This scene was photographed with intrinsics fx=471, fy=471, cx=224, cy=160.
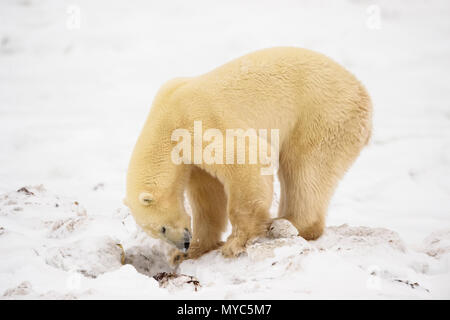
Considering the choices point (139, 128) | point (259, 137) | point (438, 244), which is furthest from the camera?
point (139, 128)

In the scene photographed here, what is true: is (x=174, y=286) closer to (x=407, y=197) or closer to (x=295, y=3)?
(x=407, y=197)

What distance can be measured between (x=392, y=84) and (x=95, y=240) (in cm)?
752

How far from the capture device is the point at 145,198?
11.4 feet

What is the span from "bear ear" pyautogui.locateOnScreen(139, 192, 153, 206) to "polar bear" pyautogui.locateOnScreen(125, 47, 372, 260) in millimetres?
11

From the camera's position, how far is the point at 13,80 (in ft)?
33.3

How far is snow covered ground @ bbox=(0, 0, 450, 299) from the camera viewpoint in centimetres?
286

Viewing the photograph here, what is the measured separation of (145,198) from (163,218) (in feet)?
0.80

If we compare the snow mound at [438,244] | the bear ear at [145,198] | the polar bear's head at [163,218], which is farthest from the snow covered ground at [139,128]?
the bear ear at [145,198]

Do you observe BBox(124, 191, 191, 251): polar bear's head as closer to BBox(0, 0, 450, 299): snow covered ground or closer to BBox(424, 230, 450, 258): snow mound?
BBox(0, 0, 450, 299): snow covered ground

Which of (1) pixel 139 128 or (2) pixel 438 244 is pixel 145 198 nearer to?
(2) pixel 438 244

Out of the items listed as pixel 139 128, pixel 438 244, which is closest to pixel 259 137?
pixel 438 244

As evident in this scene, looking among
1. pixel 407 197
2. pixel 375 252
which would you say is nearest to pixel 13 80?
pixel 407 197

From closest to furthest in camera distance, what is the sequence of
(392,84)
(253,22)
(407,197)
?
(407,197) < (392,84) < (253,22)
